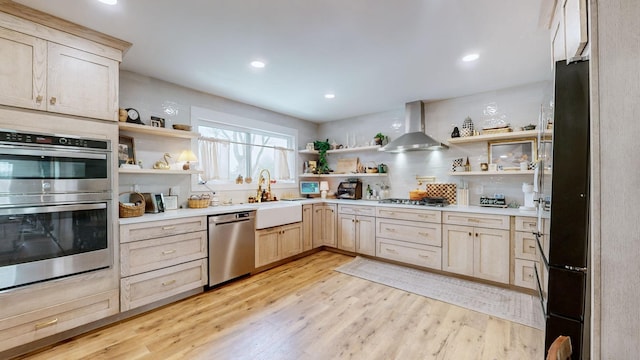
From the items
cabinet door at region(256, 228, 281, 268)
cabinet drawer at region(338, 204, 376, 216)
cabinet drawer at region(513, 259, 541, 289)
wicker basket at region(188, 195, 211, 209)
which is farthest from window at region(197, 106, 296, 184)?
cabinet drawer at region(513, 259, 541, 289)

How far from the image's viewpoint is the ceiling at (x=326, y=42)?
6.17ft

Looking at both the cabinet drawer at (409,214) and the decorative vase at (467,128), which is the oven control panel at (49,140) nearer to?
the cabinet drawer at (409,214)

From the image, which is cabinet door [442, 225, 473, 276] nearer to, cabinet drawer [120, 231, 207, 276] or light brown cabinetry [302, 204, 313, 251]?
light brown cabinetry [302, 204, 313, 251]

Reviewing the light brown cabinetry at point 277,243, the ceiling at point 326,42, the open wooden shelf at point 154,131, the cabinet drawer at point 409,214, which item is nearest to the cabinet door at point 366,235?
the cabinet drawer at point 409,214

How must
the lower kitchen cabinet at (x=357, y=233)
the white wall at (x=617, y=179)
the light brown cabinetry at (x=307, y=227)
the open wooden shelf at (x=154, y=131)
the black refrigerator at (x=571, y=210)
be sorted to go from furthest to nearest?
the light brown cabinetry at (x=307, y=227) → the lower kitchen cabinet at (x=357, y=233) → the open wooden shelf at (x=154, y=131) → the black refrigerator at (x=571, y=210) → the white wall at (x=617, y=179)

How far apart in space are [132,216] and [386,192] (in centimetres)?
373

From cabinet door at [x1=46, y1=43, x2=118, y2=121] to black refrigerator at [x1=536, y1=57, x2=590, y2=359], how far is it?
323cm

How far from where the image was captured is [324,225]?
183 inches

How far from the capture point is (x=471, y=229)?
327cm

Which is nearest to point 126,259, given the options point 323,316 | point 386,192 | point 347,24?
point 323,316

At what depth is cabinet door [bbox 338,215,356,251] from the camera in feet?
14.1

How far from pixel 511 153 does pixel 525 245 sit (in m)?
1.32

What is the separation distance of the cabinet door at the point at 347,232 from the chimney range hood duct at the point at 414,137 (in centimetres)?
130

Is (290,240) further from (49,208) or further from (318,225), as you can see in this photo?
(49,208)
